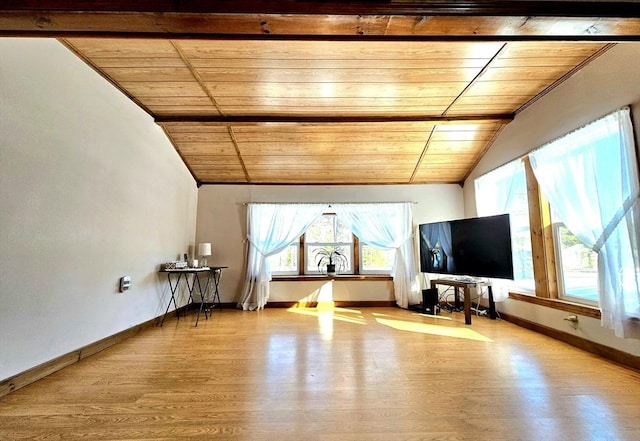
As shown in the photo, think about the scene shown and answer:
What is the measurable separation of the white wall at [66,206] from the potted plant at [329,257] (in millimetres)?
2672

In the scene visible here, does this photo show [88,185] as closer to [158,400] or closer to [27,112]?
[27,112]

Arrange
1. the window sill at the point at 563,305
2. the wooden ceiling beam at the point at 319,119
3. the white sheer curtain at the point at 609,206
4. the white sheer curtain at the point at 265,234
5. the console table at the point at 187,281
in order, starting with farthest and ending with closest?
1. the white sheer curtain at the point at 265,234
2. the console table at the point at 187,281
3. the wooden ceiling beam at the point at 319,119
4. the window sill at the point at 563,305
5. the white sheer curtain at the point at 609,206

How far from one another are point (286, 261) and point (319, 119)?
2.64 m

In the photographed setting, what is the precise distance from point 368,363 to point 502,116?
3.41 meters

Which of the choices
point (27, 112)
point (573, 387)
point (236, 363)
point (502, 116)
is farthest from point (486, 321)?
point (27, 112)

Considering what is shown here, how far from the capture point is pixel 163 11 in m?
1.34

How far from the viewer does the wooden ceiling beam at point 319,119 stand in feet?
11.7

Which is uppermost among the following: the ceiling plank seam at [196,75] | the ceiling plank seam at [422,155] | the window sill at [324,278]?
the ceiling plank seam at [196,75]

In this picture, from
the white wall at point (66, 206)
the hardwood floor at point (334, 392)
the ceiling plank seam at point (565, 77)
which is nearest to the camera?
the hardwood floor at point (334, 392)

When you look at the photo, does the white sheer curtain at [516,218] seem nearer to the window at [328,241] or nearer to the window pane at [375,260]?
the window pane at [375,260]

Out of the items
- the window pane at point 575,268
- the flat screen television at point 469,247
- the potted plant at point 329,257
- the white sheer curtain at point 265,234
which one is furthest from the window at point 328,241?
the window pane at point 575,268

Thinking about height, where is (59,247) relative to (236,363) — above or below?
above

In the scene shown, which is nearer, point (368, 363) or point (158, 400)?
point (158, 400)

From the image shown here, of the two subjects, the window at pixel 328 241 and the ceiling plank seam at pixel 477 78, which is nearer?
the ceiling plank seam at pixel 477 78
